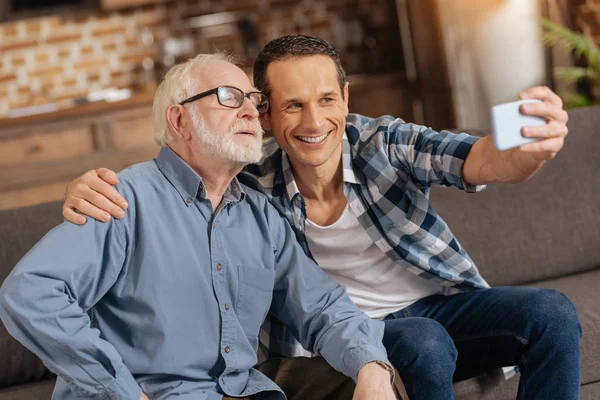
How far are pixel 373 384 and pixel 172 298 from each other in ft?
1.43

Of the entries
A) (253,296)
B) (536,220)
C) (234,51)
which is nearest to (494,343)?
(253,296)

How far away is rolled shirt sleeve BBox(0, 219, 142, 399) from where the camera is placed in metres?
1.47

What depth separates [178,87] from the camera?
6.00 feet

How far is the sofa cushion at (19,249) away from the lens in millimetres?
2115

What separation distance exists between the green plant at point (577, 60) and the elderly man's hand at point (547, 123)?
2.49 m

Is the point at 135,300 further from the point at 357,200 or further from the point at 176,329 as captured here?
the point at 357,200

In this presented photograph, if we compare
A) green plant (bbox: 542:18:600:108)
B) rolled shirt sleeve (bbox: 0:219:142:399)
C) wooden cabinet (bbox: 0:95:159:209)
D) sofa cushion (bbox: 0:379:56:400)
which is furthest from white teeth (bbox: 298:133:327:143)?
wooden cabinet (bbox: 0:95:159:209)

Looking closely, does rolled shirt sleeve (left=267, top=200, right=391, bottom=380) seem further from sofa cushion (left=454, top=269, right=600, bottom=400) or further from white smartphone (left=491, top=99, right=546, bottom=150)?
white smartphone (left=491, top=99, right=546, bottom=150)

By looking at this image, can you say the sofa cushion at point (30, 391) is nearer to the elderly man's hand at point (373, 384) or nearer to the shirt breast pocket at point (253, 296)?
the shirt breast pocket at point (253, 296)

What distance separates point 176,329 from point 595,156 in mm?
1489

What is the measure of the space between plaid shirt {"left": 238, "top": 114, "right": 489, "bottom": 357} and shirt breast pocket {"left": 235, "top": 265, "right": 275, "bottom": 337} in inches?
7.3

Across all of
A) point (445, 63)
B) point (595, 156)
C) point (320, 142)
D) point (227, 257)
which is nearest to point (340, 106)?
point (320, 142)

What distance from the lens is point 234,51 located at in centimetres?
507

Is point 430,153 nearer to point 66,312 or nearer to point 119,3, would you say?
point 66,312
